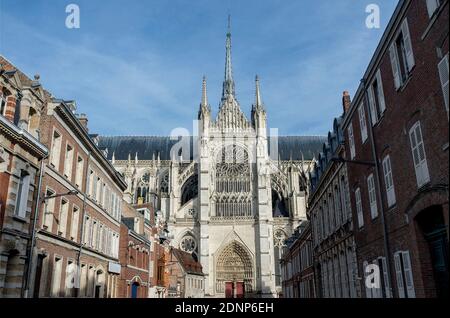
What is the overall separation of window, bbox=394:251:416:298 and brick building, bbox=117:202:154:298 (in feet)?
61.0

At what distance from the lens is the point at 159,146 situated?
75.6 metres

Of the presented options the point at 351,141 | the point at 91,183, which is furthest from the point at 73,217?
the point at 351,141

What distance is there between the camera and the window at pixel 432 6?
9.46 meters

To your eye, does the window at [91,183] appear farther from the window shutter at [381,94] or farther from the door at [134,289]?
the window shutter at [381,94]

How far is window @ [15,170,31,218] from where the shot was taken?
15.1 meters

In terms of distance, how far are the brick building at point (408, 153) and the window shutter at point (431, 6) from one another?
0.08 ft

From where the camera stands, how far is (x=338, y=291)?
790 inches

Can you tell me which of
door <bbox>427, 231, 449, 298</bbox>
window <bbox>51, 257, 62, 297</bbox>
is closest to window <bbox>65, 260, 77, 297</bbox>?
window <bbox>51, 257, 62, 297</bbox>

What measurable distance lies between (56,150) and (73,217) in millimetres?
3693

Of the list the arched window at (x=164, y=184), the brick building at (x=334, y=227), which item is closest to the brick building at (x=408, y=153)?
the brick building at (x=334, y=227)

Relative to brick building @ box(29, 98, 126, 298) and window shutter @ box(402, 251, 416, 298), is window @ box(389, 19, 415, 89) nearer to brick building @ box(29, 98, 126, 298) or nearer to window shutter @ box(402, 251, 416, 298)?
window shutter @ box(402, 251, 416, 298)

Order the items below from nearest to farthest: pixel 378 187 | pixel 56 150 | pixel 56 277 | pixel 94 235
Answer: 1. pixel 378 187
2. pixel 56 277
3. pixel 56 150
4. pixel 94 235

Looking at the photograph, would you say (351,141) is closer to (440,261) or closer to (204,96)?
(440,261)
